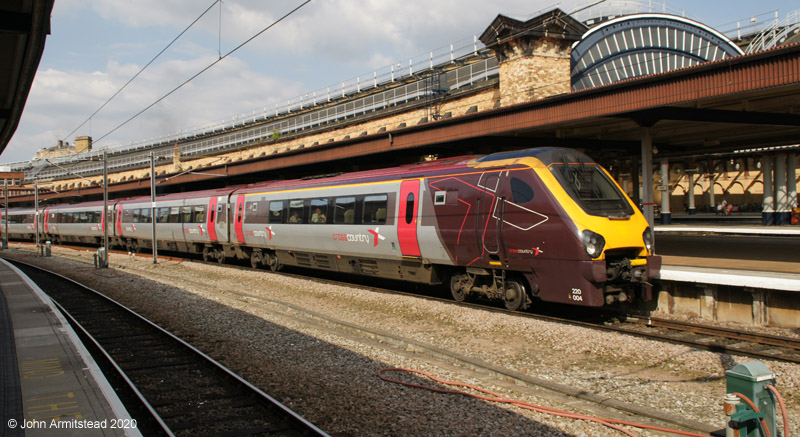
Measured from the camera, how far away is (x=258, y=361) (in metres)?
8.80

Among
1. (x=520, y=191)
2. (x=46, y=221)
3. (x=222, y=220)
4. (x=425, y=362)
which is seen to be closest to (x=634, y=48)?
(x=222, y=220)

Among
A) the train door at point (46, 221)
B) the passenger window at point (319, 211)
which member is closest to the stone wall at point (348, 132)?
the train door at point (46, 221)

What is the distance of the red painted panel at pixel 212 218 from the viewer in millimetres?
22953

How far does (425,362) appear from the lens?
27.6 feet

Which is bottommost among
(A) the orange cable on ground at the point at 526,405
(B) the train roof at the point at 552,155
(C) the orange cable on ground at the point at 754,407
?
(A) the orange cable on ground at the point at 526,405

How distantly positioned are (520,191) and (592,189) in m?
1.39

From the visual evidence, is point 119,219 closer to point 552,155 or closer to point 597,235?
point 552,155

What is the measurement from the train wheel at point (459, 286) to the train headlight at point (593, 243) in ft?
11.6

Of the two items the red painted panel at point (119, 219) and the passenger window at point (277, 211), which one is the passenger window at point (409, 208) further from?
the red painted panel at point (119, 219)

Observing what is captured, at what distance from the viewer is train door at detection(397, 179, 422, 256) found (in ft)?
44.0

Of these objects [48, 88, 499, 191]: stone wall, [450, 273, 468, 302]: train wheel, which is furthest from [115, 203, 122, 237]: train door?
[450, 273, 468, 302]: train wheel

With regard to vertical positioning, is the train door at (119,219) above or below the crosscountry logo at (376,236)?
above

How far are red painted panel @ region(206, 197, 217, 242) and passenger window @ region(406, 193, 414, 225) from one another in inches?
473

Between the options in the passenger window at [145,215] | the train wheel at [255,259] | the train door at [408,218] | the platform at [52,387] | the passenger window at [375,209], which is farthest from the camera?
the passenger window at [145,215]
